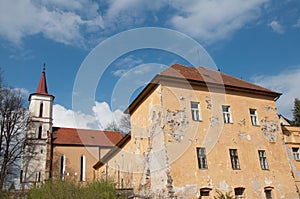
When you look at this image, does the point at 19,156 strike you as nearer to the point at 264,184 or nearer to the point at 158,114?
the point at 158,114

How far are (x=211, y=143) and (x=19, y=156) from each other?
19957 mm

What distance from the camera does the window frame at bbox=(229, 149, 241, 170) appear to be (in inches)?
683

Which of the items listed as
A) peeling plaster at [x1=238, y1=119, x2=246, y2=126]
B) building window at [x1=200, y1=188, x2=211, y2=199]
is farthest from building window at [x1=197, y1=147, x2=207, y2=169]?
peeling plaster at [x1=238, y1=119, x2=246, y2=126]

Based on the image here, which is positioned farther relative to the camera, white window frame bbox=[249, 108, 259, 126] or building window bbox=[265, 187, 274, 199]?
white window frame bbox=[249, 108, 259, 126]

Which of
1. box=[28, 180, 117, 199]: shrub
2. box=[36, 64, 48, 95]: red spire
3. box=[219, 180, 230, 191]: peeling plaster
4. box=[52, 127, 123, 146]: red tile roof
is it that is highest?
box=[36, 64, 48, 95]: red spire

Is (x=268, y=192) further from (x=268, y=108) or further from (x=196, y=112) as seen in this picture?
(x=196, y=112)

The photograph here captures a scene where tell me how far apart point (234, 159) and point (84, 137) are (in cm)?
2992

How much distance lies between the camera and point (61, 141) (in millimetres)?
39188

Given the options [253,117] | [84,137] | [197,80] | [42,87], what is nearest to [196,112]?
[197,80]

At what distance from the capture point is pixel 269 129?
19688mm

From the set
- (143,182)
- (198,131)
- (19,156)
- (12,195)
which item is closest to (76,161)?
(19,156)

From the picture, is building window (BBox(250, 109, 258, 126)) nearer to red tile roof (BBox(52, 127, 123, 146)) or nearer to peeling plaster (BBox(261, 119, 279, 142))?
peeling plaster (BBox(261, 119, 279, 142))

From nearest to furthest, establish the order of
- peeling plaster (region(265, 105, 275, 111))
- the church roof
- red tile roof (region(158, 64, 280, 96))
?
red tile roof (region(158, 64, 280, 96)) → peeling plaster (region(265, 105, 275, 111)) → the church roof

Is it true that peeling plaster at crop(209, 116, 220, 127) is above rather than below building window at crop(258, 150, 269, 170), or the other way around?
above
